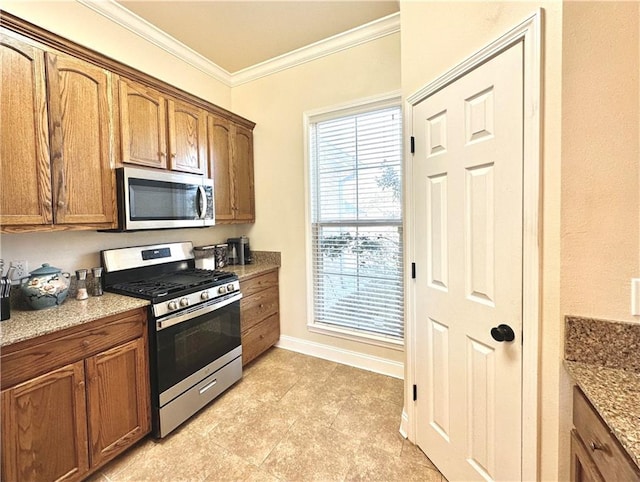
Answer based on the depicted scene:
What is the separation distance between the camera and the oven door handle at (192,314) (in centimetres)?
176

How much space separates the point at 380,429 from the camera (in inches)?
73.7

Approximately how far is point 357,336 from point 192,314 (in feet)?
4.91

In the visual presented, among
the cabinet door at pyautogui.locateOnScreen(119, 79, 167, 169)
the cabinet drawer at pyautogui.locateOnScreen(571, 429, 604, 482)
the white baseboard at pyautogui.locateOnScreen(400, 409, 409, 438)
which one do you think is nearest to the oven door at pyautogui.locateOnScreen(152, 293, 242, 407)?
the cabinet door at pyautogui.locateOnScreen(119, 79, 167, 169)

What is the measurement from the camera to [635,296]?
36.2 inches

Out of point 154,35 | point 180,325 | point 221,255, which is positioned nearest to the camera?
point 180,325

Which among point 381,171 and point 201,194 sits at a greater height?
point 381,171

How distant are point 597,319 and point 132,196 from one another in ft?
8.17

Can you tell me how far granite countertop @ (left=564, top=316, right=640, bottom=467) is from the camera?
2.64 feet

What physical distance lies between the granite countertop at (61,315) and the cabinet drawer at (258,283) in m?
0.94

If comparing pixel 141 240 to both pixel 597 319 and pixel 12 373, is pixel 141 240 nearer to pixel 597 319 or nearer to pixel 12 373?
pixel 12 373

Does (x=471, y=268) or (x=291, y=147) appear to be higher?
(x=291, y=147)

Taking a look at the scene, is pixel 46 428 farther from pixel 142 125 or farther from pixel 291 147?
pixel 291 147

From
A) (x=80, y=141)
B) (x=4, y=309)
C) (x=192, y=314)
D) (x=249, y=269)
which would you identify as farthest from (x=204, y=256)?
(x=4, y=309)

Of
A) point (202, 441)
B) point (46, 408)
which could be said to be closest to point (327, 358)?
point (202, 441)
